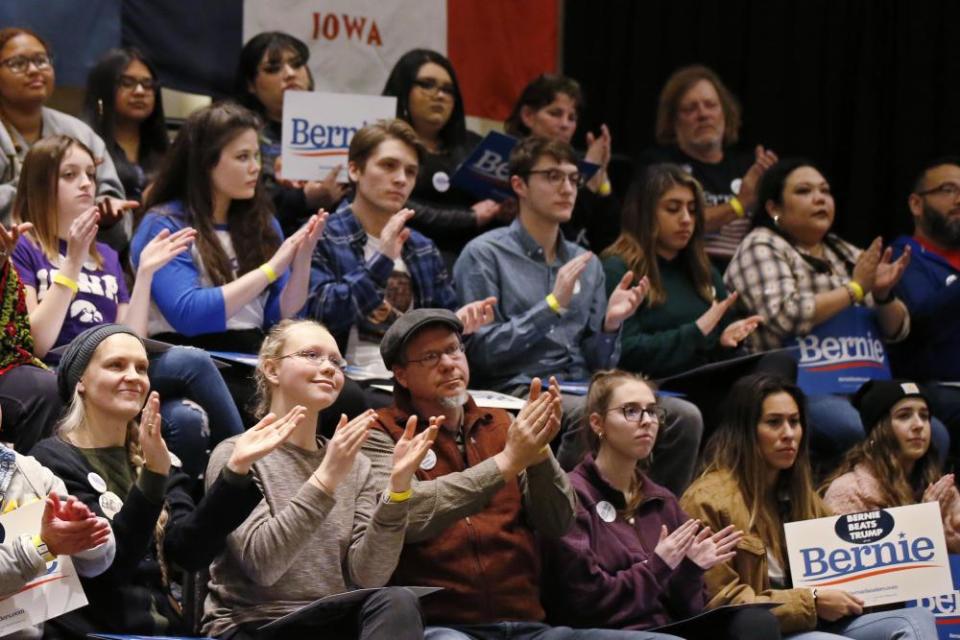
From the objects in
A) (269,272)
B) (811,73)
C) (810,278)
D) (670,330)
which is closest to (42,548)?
(269,272)

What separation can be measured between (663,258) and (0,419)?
2781 mm

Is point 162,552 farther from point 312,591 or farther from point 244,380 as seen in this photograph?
point 244,380

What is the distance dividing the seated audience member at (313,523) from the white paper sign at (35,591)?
418 mm

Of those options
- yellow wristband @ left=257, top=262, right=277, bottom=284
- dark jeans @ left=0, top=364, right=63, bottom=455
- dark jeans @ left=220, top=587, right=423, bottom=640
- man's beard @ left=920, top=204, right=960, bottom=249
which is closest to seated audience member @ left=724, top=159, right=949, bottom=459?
man's beard @ left=920, top=204, right=960, bottom=249

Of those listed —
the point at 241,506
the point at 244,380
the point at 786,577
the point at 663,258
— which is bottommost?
the point at 786,577

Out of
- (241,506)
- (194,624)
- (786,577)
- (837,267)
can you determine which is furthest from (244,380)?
(837,267)

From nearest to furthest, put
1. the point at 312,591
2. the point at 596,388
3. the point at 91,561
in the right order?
the point at 91,561 < the point at 312,591 < the point at 596,388

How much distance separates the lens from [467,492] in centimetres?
411

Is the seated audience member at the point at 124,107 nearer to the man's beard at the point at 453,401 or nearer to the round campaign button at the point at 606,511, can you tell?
the man's beard at the point at 453,401

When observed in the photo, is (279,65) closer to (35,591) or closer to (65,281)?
(65,281)

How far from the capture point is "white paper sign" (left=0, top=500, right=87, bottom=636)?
355cm

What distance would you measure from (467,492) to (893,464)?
198cm

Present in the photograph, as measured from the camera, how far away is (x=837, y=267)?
20.7ft

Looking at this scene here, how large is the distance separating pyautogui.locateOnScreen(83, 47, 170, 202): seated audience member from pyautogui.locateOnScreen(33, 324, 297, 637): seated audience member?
1.79 m
